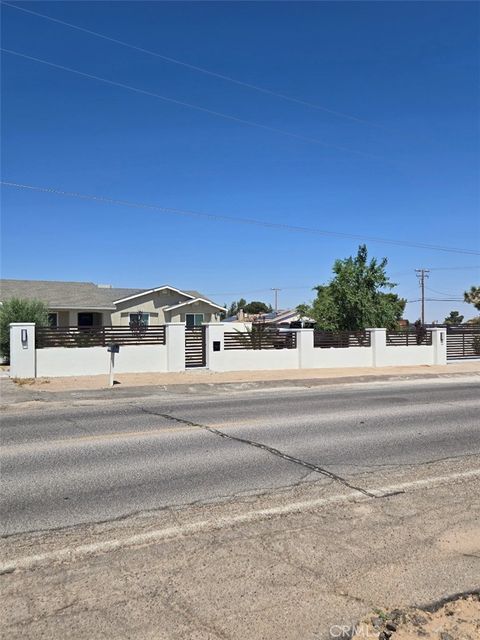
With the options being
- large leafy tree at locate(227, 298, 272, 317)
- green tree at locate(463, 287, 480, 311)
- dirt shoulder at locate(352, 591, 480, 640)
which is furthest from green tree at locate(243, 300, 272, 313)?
dirt shoulder at locate(352, 591, 480, 640)

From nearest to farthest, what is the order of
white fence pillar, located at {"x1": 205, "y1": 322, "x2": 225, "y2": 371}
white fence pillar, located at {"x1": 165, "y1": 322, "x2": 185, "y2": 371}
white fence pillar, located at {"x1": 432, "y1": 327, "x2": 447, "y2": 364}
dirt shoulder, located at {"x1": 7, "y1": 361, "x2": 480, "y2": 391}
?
dirt shoulder, located at {"x1": 7, "y1": 361, "x2": 480, "y2": 391} < white fence pillar, located at {"x1": 165, "y1": 322, "x2": 185, "y2": 371} < white fence pillar, located at {"x1": 205, "y1": 322, "x2": 225, "y2": 371} < white fence pillar, located at {"x1": 432, "y1": 327, "x2": 447, "y2": 364}

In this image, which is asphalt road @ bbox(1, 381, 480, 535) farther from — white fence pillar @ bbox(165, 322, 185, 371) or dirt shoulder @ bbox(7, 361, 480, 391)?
white fence pillar @ bbox(165, 322, 185, 371)

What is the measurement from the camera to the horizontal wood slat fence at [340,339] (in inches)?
886

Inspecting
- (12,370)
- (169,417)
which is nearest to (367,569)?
(169,417)

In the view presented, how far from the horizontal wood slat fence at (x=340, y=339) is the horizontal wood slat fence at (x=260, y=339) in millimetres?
1090

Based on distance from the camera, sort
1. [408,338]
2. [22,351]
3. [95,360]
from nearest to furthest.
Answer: [22,351], [95,360], [408,338]

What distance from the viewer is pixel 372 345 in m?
23.6

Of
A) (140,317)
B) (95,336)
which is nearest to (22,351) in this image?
(95,336)

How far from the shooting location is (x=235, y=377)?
61.7 feet

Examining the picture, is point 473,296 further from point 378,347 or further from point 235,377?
point 235,377

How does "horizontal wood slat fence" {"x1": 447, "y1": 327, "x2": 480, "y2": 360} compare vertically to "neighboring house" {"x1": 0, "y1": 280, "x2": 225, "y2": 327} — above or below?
below

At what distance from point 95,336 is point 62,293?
1698 cm

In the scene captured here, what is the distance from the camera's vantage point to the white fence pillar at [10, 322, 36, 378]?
1706 cm

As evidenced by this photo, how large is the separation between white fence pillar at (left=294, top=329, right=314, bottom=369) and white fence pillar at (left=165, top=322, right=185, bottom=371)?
4858 mm
